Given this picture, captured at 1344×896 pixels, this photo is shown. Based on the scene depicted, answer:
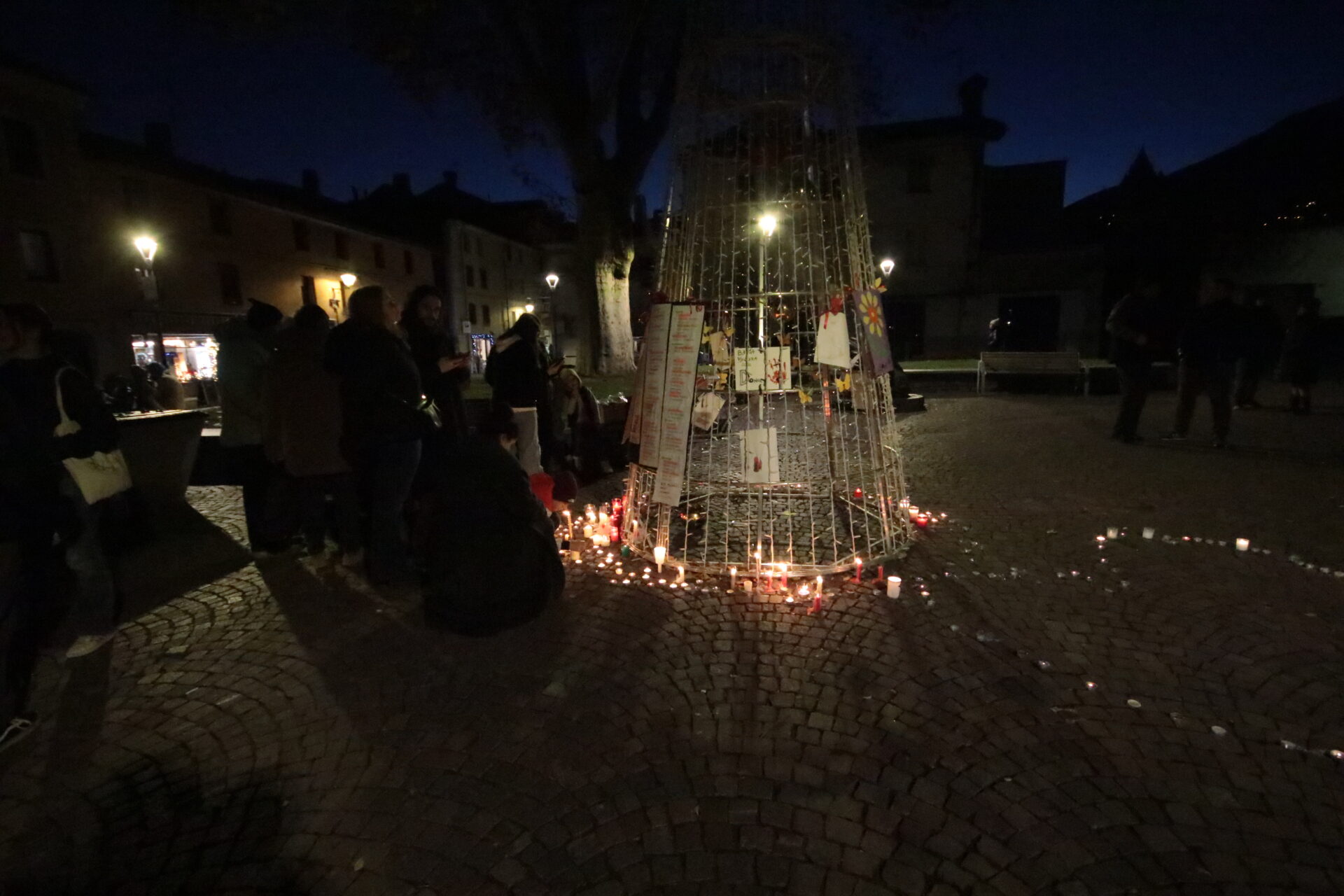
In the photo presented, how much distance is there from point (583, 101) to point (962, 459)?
1025 cm

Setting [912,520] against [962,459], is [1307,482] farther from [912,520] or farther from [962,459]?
[912,520]

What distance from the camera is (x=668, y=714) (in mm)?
3041

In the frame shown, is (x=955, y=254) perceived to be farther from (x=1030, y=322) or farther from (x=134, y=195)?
(x=134, y=195)

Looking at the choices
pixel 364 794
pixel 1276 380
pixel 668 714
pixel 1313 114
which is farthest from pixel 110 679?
pixel 1313 114

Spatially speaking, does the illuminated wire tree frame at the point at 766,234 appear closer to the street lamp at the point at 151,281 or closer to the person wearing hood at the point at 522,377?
the person wearing hood at the point at 522,377

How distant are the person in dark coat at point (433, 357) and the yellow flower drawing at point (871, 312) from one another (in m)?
3.01

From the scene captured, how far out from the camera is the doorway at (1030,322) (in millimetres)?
26406

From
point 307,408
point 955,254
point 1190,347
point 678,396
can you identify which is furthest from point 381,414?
point 955,254

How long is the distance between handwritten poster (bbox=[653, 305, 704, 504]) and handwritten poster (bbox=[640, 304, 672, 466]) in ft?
0.13

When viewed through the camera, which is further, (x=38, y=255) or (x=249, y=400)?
(x=38, y=255)

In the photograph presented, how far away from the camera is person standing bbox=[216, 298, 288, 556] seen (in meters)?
4.92

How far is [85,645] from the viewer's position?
145 inches

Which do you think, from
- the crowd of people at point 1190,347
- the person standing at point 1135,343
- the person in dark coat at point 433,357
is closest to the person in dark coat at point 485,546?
the person in dark coat at point 433,357

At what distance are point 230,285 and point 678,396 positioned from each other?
28790 millimetres
